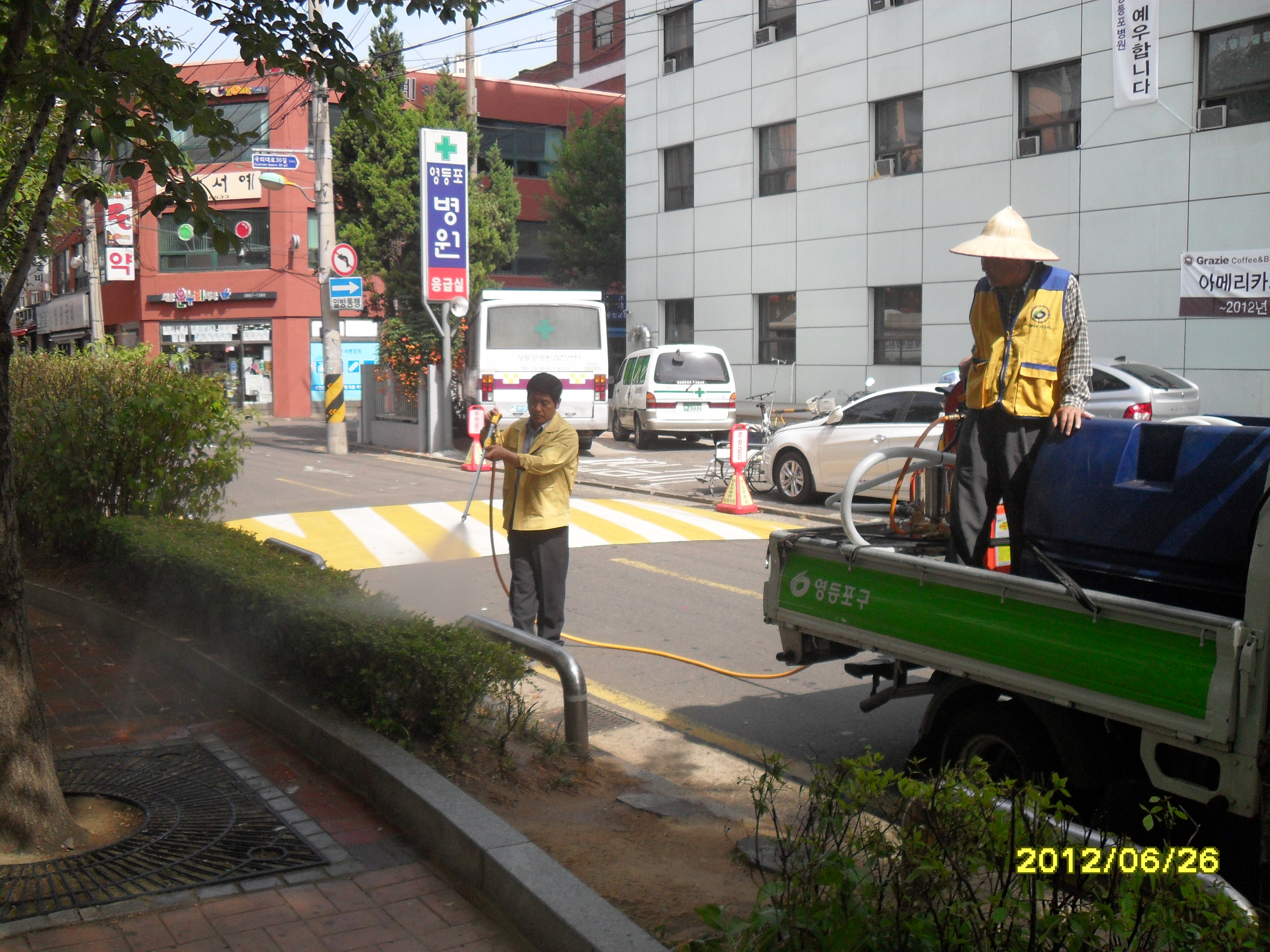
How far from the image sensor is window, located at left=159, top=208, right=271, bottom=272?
37.9 metres

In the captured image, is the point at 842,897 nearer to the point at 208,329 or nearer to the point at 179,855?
the point at 179,855

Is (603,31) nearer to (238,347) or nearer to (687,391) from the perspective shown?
(238,347)

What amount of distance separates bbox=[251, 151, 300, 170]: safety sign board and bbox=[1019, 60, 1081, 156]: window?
1329cm

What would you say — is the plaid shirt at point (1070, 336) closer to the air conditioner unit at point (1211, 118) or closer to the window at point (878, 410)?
the window at point (878, 410)

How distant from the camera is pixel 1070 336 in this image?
5.08m

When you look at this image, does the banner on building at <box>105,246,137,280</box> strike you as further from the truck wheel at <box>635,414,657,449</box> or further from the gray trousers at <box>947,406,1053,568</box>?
the gray trousers at <box>947,406,1053,568</box>

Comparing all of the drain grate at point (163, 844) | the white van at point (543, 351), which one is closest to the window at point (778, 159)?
the white van at point (543, 351)

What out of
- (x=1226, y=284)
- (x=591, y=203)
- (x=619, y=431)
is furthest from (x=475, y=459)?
(x=591, y=203)

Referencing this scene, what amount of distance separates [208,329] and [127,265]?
3.16 m

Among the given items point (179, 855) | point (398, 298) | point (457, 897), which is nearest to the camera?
point (457, 897)

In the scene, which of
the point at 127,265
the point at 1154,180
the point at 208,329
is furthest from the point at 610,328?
the point at 1154,180

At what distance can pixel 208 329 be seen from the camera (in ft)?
127

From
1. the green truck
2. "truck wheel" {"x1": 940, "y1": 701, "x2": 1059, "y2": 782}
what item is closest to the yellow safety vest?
the green truck

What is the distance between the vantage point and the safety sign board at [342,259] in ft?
75.7
